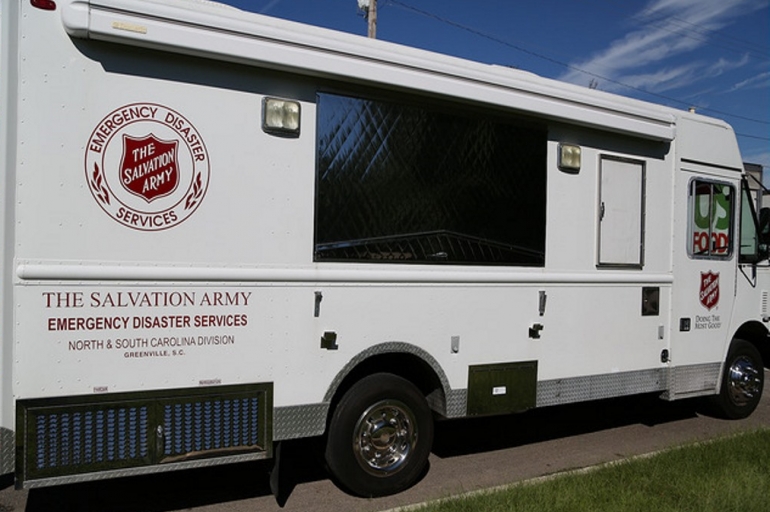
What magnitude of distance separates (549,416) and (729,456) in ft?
6.61

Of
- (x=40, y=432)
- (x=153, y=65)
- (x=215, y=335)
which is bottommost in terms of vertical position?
(x=40, y=432)

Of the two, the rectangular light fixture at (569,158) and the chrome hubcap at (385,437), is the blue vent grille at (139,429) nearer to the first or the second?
the chrome hubcap at (385,437)

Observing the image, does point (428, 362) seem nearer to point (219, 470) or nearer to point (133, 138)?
point (219, 470)

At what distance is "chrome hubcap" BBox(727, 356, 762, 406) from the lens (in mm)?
6613

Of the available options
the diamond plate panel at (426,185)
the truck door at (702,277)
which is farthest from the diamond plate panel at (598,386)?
the diamond plate panel at (426,185)

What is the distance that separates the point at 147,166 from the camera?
144 inches

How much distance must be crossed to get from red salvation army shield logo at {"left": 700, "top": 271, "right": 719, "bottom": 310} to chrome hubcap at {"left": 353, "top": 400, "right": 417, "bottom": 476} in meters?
3.40

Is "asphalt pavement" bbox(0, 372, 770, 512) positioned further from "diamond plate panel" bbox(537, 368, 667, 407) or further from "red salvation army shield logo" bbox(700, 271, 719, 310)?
"red salvation army shield logo" bbox(700, 271, 719, 310)

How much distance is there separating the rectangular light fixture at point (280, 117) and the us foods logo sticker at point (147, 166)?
1.45ft

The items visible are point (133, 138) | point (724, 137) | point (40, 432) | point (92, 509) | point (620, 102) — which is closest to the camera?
point (40, 432)

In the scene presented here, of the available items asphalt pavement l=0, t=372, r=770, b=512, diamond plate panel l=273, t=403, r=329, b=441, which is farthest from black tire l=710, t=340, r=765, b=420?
diamond plate panel l=273, t=403, r=329, b=441

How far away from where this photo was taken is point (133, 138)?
3633mm

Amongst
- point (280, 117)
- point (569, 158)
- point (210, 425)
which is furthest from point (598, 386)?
point (280, 117)

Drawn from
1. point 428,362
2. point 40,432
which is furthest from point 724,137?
point 40,432
